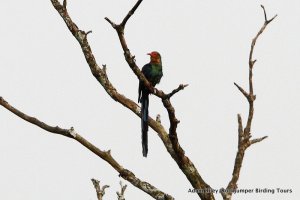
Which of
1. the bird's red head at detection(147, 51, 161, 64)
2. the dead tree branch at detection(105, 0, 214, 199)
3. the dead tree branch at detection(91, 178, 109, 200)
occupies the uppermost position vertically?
the bird's red head at detection(147, 51, 161, 64)

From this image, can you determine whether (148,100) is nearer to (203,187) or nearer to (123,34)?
(203,187)

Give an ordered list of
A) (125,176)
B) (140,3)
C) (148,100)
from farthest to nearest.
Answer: (148,100)
(125,176)
(140,3)

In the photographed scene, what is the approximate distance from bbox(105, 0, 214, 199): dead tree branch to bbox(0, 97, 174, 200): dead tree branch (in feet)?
1.11

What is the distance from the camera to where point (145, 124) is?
5477 millimetres

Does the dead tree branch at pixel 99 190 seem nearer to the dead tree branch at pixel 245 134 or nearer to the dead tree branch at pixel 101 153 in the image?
the dead tree branch at pixel 101 153

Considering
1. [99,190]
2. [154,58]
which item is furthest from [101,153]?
[154,58]

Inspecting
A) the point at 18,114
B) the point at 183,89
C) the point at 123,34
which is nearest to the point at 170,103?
the point at 183,89

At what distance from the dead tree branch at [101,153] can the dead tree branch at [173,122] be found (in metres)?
0.34

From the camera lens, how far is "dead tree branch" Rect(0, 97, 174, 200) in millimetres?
4359

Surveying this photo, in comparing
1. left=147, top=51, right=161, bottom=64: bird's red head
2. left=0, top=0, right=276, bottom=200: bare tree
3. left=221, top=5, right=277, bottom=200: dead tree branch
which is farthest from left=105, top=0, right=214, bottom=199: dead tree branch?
left=147, top=51, right=161, bottom=64: bird's red head

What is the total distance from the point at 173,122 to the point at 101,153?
0.71 metres

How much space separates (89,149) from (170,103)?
84 cm

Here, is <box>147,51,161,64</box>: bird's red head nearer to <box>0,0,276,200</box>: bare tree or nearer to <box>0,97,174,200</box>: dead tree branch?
<box>0,0,276,200</box>: bare tree

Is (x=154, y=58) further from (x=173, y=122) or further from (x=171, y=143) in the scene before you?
(x=173, y=122)
